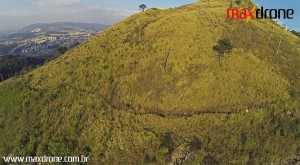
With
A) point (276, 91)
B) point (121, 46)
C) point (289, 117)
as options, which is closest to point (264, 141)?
point (289, 117)

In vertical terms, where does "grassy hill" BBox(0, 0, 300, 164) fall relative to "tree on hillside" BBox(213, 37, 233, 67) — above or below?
below

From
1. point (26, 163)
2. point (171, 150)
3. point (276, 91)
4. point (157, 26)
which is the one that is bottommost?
point (26, 163)

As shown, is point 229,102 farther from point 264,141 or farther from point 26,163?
point 26,163

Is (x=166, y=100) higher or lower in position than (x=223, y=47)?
lower

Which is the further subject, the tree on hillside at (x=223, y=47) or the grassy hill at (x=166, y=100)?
the tree on hillside at (x=223, y=47)

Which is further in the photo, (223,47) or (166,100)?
(223,47)

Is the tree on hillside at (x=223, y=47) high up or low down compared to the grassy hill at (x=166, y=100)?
up

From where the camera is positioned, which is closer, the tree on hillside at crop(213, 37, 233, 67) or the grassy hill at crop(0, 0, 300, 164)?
the grassy hill at crop(0, 0, 300, 164)

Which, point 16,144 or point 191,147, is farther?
point 16,144
